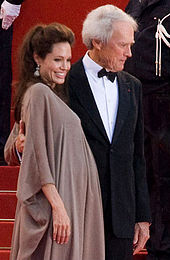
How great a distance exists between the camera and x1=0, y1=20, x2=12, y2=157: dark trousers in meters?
5.73

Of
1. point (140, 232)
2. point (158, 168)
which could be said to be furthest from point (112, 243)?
point (158, 168)

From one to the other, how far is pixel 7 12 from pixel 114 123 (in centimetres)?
242

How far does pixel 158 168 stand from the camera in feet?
14.8

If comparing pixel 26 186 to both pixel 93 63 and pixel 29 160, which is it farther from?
pixel 93 63

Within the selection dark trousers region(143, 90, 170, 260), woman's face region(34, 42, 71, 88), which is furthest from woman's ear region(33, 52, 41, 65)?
dark trousers region(143, 90, 170, 260)

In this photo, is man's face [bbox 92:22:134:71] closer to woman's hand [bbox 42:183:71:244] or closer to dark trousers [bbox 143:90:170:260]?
woman's hand [bbox 42:183:71:244]

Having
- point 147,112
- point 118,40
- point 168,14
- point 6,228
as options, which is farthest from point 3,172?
point 118,40

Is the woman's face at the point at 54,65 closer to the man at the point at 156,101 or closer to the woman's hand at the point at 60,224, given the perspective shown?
the woman's hand at the point at 60,224

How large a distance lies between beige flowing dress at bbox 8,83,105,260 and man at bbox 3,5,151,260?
0.16 meters

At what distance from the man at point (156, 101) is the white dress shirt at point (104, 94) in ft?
2.76

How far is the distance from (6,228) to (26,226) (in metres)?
1.59

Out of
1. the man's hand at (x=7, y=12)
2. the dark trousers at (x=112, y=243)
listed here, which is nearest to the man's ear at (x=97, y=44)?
the dark trousers at (x=112, y=243)

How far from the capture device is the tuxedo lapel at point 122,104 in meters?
3.37

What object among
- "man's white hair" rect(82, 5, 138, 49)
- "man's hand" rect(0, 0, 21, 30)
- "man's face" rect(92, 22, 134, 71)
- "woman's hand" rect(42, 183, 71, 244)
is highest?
"man's hand" rect(0, 0, 21, 30)
